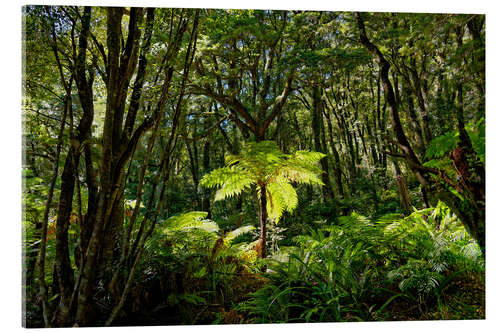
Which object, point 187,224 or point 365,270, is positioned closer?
point 365,270

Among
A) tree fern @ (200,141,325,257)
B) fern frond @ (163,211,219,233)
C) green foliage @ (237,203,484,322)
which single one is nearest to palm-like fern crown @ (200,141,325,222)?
tree fern @ (200,141,325,257)

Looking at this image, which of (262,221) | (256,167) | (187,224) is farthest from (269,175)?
(187,224)

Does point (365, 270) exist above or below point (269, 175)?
below

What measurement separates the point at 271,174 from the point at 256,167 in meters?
0.15

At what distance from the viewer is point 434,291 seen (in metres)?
1.88

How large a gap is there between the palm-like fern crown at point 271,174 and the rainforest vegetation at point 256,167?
0.06ft

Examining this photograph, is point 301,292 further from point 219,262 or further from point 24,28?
point 24,28

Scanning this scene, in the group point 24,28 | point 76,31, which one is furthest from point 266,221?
point 24,28

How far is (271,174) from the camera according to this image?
2.59m

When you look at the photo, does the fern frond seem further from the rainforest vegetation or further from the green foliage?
the green foliage

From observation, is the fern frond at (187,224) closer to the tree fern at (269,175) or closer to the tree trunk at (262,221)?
the tree fern at (269,175)

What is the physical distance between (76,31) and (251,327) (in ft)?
7.66

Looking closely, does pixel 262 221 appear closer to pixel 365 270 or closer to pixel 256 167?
pixel 256 167

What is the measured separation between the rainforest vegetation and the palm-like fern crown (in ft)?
0.06
